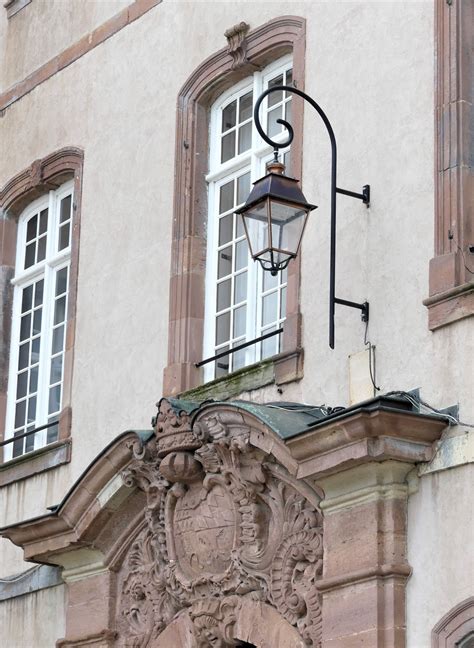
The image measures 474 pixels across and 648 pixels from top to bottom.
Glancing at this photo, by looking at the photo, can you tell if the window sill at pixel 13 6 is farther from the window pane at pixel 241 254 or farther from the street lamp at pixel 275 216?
the street lamp at pixel 275 216

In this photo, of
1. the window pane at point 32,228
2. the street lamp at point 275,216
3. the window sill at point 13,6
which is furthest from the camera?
the window sill at point 13,6

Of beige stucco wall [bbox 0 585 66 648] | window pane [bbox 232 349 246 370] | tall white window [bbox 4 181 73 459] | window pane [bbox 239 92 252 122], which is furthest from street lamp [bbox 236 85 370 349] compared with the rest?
tall white window [bbox 4 181 73 459]

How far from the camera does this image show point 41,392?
1447 centimetres

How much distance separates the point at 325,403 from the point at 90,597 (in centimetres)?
253

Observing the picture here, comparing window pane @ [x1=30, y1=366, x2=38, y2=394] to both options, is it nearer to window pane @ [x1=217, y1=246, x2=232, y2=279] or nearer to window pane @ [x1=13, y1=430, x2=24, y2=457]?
window pane @ [x1=13, y1=430, x2=24, y2=457]

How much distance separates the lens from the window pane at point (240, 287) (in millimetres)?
12633

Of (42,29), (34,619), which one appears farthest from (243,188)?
(42,29)

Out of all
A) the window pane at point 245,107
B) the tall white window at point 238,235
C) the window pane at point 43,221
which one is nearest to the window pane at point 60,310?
the window pane at point 43,221

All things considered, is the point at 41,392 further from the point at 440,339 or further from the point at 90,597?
the point at 440,339

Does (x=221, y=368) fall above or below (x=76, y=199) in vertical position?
below

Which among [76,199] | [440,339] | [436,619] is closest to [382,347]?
[440,339]

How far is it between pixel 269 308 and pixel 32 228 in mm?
3461

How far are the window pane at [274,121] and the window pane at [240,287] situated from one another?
0.93 meters

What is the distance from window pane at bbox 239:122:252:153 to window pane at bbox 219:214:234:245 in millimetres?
452
